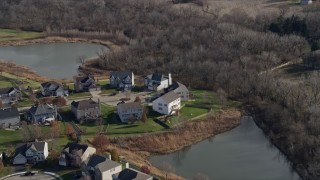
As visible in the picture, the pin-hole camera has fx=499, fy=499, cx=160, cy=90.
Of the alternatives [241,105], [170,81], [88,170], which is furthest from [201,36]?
[88,170]

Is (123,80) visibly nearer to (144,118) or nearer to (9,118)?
(144,118)

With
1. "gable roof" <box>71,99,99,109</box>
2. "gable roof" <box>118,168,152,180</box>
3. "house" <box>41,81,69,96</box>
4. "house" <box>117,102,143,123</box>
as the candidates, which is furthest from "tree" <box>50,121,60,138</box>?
A: "gable roof" <box>118,168,152,180</box>

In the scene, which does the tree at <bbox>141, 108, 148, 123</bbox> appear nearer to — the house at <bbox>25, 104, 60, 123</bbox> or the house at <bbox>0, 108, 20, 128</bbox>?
the house at <bbox>25, 104, 60, 123</bbox>

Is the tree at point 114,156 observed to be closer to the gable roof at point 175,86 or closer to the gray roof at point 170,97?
the gray roof at point 170,97

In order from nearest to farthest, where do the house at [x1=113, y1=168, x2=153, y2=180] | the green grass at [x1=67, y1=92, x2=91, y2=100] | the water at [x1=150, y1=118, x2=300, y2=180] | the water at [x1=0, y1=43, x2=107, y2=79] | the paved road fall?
the house at [x1=113, y1=168, x2=153, y2=180] < the paved road < the water at [x1=150, y1=118, x2=300, y2=180] < the green grass at [x1=67, y1=92, x2=91, y2=100] < the water at [x1=0, y1=43, x2=107, y2=79]

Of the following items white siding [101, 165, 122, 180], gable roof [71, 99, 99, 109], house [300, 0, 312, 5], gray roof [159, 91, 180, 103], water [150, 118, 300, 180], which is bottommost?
water [150, 118, 300, 180]
